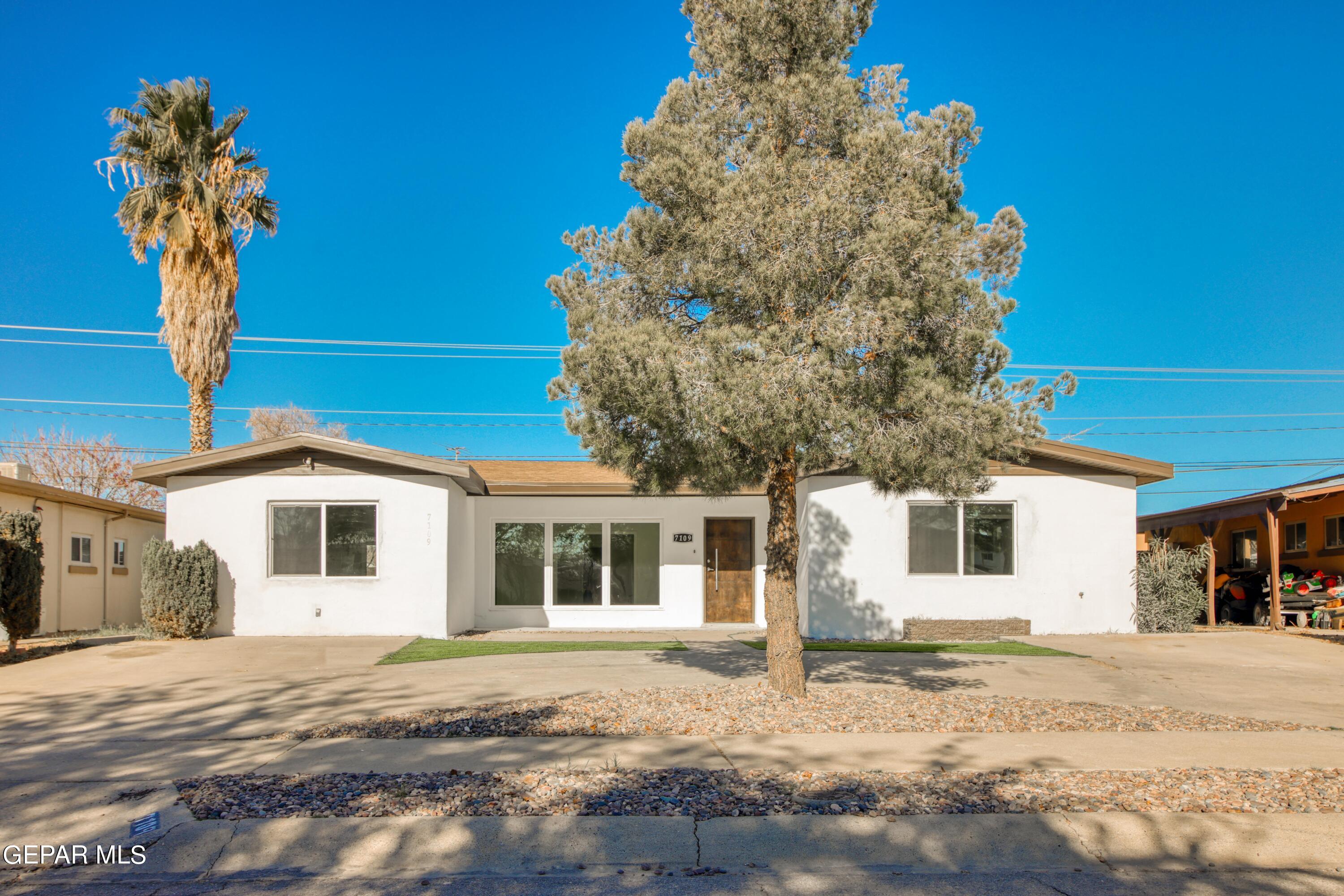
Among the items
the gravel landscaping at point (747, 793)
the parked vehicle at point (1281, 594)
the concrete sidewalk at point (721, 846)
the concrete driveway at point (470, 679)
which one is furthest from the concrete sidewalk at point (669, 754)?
the parked vehicle at point (1281, 594)

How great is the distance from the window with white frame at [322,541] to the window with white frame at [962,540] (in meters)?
9.43

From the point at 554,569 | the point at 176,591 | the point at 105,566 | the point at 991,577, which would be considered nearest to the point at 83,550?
the point at 105,566

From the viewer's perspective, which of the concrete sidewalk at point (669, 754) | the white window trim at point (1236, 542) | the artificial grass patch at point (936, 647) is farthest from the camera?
the white window trim at point (1236, 542)

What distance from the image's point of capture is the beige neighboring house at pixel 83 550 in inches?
656

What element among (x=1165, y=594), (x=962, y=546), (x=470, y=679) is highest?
(x=962, y=546)

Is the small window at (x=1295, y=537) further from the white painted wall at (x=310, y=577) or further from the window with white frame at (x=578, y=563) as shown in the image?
the white painted wall at (x=310, y=577)

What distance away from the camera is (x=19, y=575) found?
1216cm

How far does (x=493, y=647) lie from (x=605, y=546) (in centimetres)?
460

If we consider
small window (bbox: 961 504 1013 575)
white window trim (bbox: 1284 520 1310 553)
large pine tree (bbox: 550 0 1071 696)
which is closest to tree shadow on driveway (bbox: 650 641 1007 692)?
large pine tree (bbox: 550 0 1071 696)

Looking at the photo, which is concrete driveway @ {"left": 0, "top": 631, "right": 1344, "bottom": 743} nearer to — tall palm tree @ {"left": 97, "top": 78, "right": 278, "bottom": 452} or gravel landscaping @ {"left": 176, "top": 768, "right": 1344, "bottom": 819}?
gravel landscaping @ {"left": 176, "top": 768, "right": 1344, "bottom": 819}

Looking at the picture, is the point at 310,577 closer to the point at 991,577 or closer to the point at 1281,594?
the point at 991,577

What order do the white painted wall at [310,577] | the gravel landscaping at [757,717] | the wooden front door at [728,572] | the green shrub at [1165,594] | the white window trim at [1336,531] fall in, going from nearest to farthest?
1. the gravel landscaping at [757,717]
2. the white painted wall at [310,577]
3. the green shrub at [1165,594]
4. the wooden front door at [728,572]
5. the white window trim at [1336,531]

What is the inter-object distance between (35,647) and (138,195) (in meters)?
9.74

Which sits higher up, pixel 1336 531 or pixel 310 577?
pixel 1336 531
